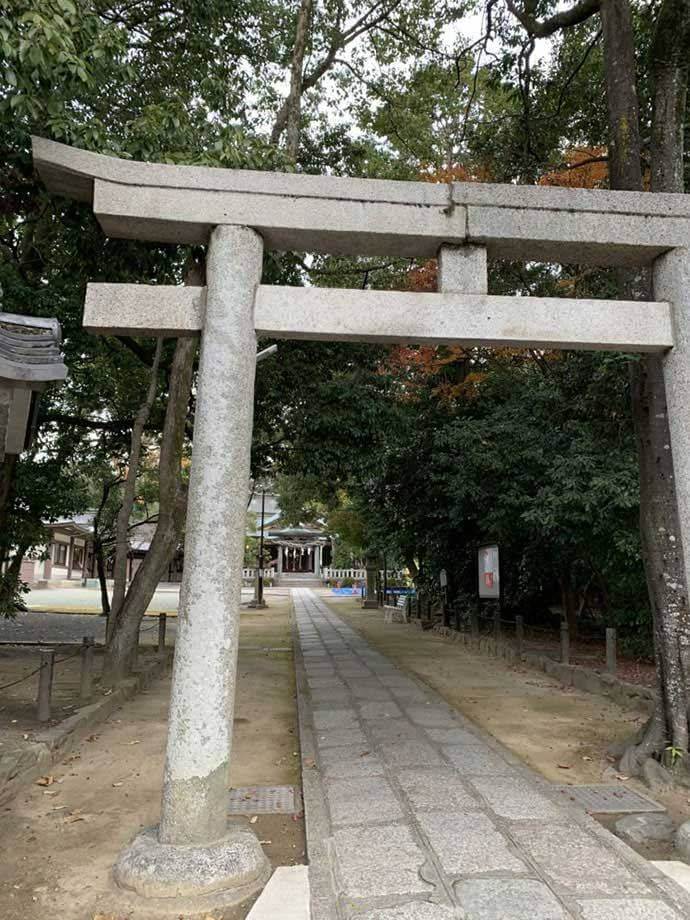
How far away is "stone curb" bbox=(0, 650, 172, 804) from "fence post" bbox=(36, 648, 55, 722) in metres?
0.21

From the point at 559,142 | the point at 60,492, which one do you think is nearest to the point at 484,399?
the point at 559,142

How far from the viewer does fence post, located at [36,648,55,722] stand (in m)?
6.25

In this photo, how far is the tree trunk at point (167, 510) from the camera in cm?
884

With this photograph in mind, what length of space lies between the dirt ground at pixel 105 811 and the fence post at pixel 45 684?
536 mm

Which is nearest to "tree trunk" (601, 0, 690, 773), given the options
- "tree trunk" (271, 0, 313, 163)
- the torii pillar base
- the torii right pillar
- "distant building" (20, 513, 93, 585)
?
the torii right pillar

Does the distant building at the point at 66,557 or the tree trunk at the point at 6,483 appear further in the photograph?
the distant building at the point at 66,557

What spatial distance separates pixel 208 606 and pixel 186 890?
1379 mm

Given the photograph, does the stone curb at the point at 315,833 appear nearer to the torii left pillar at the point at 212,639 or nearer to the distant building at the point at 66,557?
the torii left pillar at the point at 212,639

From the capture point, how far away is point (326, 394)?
11.1 meters

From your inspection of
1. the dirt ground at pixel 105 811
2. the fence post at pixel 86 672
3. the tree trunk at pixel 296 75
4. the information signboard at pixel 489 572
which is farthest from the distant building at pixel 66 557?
the dirt ground at pixel 105 811

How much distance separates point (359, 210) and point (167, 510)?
602 centimetres

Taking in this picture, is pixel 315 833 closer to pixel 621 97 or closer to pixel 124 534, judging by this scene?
pixel 124 534

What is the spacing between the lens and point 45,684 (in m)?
6.32

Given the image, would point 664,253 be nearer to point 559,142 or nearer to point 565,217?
point 565,217
